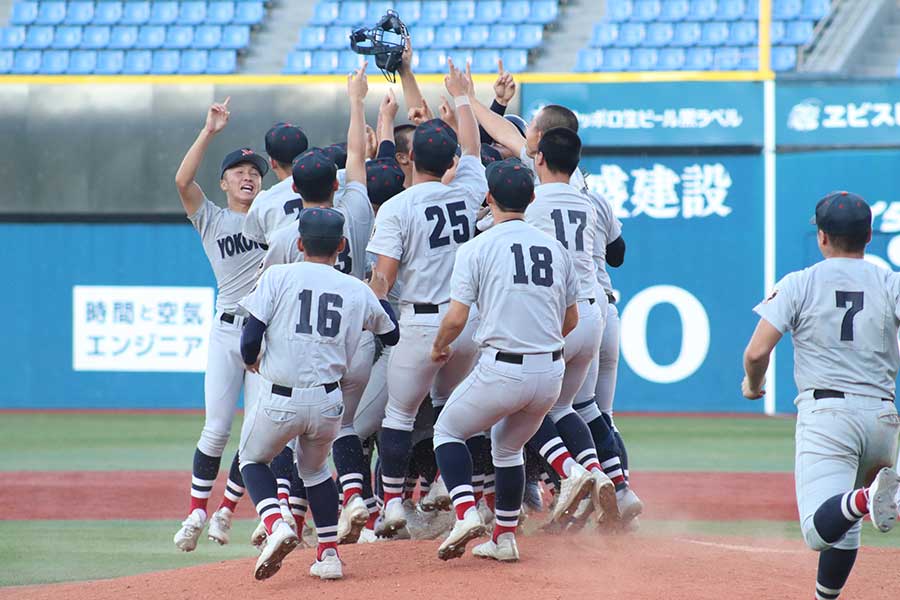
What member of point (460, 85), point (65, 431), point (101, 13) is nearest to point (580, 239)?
point (460, 85)

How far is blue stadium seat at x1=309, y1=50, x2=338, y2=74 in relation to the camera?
1683cm

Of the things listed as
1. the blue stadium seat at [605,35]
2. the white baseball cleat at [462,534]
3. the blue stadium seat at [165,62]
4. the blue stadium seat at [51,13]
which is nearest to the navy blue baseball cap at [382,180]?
the white baseball cleat at [462,534]

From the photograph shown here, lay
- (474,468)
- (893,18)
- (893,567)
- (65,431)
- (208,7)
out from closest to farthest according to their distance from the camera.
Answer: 1. (893,567)
2. (474,468)
3. (65,431)
4. (893,18)
5. (208,7)

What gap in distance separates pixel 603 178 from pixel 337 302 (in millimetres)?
9824

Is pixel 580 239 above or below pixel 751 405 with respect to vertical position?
above

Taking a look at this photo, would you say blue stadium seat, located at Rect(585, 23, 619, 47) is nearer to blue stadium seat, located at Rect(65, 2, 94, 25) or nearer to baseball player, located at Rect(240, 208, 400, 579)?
blue stadium seat, located at Rect(65, 2, 94, 25)

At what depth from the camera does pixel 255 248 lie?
6.45 meters

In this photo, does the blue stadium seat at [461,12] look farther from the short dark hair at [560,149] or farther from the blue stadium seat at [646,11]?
the short dark hair at [560,149]

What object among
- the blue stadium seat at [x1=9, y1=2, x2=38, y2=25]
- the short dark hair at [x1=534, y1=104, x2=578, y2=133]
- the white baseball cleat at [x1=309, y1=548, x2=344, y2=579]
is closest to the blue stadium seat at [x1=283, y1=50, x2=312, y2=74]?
the blue stadium seat at [x1=9, y1=2, x2=38, y2=25]

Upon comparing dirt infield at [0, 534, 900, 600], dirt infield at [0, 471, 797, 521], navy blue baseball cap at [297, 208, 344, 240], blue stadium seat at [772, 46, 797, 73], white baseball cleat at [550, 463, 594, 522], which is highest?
blue stadium seat at [772, 46, 797, 73]

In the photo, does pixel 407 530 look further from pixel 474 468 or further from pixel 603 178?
pixel 603 178

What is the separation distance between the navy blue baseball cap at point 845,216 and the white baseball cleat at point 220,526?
3.08 m

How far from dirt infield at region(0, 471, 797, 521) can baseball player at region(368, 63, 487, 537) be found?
2.64 meters

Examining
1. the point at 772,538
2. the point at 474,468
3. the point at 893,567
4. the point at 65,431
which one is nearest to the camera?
the point at 893,567
